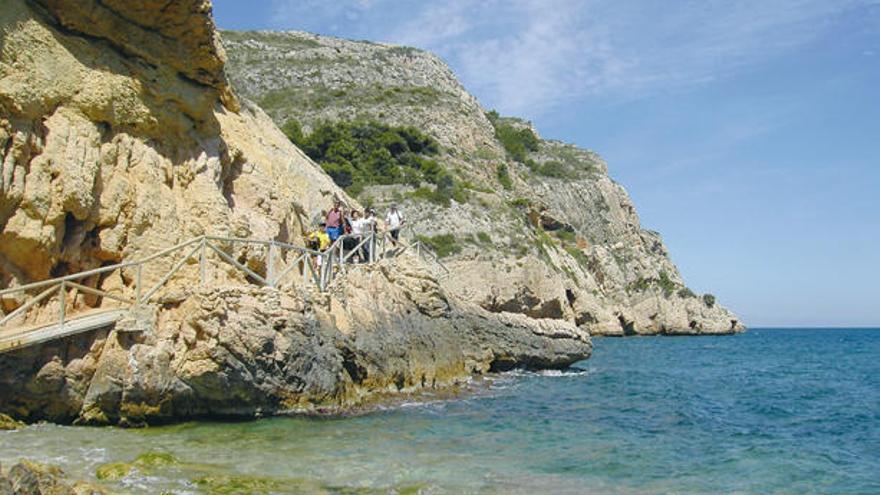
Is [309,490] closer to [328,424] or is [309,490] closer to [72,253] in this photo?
[328,424]

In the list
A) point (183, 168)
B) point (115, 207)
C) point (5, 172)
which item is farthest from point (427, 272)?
point (5, 172)

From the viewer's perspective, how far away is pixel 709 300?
257 ft

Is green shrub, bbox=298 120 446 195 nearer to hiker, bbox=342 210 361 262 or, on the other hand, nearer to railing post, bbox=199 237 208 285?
hiker, bbox=342 210 361 262

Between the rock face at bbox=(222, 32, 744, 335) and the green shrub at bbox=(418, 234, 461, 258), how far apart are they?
41cm

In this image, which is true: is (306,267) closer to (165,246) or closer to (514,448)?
(165,246)

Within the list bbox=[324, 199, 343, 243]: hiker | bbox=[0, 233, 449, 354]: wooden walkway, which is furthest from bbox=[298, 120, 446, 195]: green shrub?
bbox=[0, 233, 449, 354]: wooden walkway

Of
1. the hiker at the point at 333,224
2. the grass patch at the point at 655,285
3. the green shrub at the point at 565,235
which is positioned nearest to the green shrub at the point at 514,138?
the green shrub at the point at 565,235

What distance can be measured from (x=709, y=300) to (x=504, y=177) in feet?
97.7

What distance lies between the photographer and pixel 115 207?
14.4m

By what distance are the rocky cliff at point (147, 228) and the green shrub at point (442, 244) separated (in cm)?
2459

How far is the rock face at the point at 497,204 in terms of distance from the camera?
151ft

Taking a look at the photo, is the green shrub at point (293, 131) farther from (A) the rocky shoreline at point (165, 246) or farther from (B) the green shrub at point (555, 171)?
(B) the green shrub at point (555, 171)

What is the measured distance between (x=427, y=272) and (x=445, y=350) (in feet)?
7.61

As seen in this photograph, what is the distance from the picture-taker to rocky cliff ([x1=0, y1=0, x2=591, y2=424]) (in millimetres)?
12641
